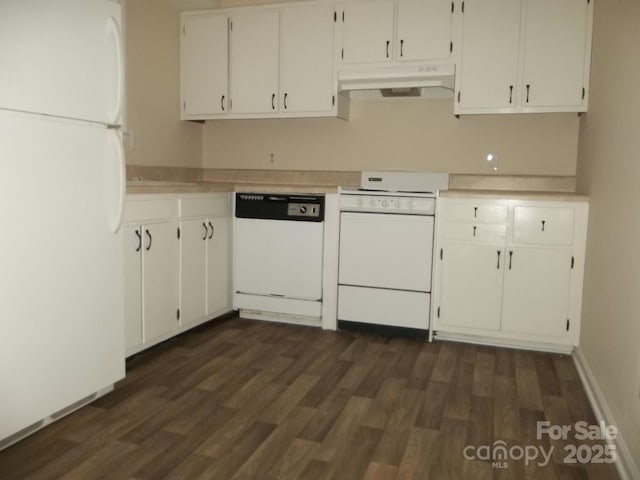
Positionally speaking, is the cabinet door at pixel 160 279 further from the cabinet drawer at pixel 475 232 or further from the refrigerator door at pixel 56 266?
the cabinet drawer at pixel 475 232

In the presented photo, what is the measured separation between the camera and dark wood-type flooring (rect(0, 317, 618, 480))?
6.48ft

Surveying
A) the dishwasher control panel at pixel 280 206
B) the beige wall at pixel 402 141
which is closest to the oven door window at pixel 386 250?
the dishwasher control panel at pixel 280 206

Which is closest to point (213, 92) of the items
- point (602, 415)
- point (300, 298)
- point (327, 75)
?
point (327, 75)

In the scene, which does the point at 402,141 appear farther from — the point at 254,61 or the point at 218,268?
the point at 218,268

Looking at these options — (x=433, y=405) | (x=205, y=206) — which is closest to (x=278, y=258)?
(x=205, y=206)

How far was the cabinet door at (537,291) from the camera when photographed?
328cm

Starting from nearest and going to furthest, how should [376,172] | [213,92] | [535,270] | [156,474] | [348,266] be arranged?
[156,474], [535,270], [348,266], [376,172], [213,92]

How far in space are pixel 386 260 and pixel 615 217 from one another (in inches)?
57.2

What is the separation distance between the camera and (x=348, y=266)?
12.0 feet

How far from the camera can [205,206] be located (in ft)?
11.7

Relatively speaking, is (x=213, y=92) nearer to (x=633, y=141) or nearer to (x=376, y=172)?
(x=376, y=172)

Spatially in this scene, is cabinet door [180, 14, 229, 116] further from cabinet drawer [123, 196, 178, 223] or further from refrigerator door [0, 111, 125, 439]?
refrigerator door [0, 111, 125, 439]

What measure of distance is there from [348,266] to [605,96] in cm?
181

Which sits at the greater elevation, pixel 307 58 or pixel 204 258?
pixel 307 58
